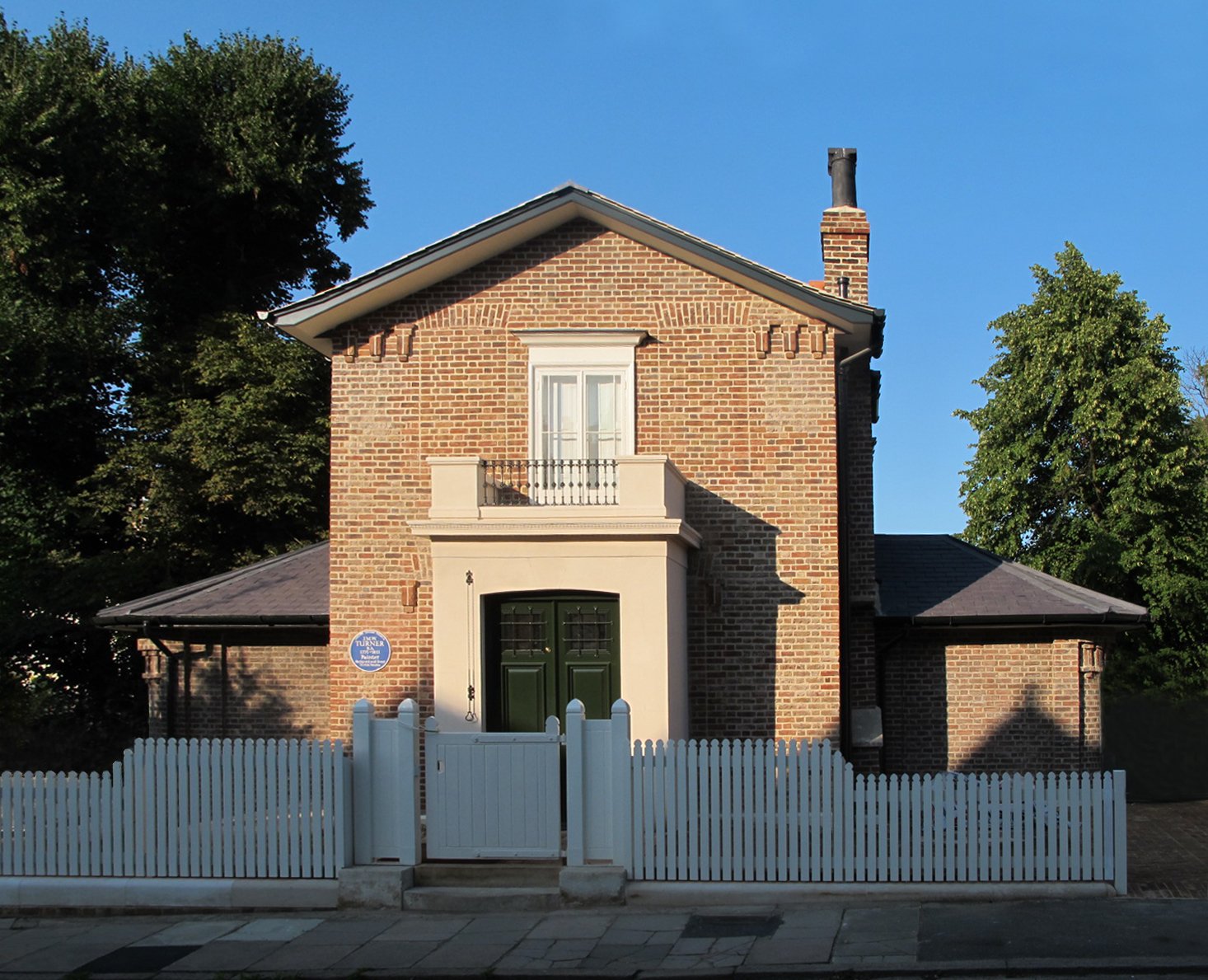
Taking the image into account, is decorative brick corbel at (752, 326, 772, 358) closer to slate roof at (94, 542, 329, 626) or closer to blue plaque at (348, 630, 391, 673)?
blue plaque at (348, 630, 391, 673)

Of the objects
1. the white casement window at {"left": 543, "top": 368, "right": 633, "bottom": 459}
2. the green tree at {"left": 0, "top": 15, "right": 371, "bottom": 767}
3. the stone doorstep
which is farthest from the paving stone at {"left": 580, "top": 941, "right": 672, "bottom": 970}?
the green tree at {"left": 0, "top": 15, "right": 371, "bottom": 767}

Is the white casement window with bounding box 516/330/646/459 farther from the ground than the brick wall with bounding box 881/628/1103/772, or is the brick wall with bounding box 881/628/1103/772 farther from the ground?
the white casement window with bounding box 516/330/646/459

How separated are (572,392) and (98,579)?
13261mm

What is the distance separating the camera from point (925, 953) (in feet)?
32.6

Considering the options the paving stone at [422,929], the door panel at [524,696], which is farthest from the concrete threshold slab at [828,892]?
the door panel at [524,696]

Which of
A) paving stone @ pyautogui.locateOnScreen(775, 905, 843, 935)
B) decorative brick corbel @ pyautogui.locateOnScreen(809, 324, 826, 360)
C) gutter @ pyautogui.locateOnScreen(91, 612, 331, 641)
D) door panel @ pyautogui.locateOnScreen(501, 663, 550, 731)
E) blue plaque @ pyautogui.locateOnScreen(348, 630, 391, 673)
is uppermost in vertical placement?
decorative brick corbel @ pyautogui.locateOnScreen(809, 324, 826, 360)

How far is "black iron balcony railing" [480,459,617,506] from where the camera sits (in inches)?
587

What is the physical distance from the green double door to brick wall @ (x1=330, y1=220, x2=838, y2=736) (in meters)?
1.05

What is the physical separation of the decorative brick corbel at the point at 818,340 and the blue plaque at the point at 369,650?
5823mm

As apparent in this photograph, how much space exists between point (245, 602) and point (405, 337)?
4882 millimetres

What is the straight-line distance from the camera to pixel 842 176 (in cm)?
1861

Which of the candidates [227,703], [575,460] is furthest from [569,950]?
[227,703]

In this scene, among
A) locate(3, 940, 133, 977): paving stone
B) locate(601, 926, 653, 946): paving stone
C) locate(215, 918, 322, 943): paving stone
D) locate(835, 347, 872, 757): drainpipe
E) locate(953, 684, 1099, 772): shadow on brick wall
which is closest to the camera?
locate(3, 940, 133, 977): paving stone

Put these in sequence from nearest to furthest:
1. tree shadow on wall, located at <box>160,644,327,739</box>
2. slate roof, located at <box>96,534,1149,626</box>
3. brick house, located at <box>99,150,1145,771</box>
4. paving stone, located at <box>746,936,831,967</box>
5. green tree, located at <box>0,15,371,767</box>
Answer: paving stone, located at <box>746,936,831,967</box> → brick house, located at <box>99,150,1145,771</box> → slate roof, located at <box>96,534,1149,626</box> → tree shadow on wall, located at <box>160,644,327,739</box> → green tree, located at <box>0,15,371,767</box>
